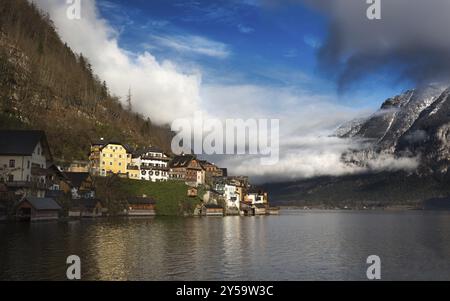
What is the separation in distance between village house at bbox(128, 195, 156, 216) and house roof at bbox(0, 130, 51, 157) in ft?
122

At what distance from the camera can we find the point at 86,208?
378 ft

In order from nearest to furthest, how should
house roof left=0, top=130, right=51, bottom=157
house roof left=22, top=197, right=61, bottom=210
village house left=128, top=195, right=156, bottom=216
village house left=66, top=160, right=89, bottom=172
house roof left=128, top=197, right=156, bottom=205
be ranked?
house roof left=22, top=197, right=61, bottom=210
house roof left=0, top=130, right=51, bottom=157
village house left=128, top=195, right=156, bottom=216
house roof left=128, top=197, right=156, bottom=205
village house left=66, top=160, right=89, bottom=172

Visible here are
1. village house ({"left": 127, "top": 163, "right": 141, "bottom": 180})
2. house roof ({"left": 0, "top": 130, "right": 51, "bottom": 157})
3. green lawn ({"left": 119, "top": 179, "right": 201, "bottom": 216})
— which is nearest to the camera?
house roof ({"left": 0, "top": 130, "right": 51, "bottom": 157})

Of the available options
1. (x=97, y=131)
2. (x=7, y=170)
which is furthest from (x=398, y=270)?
(x=97, y=131)

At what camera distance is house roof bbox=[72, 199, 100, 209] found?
113 m

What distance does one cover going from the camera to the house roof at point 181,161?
179 meters

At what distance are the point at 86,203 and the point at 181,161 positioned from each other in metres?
69.1

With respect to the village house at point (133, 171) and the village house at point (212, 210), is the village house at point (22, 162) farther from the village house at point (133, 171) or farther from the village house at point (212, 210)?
the village house at point (212, 210)

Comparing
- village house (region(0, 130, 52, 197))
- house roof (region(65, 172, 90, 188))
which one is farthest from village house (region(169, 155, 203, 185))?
village house (region(0, 130, 52, 197))

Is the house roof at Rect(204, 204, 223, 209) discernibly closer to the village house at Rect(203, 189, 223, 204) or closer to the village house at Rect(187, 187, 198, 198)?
the village house at Rect(203, 189, 223, 204)

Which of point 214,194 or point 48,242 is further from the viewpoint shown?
point 214,194
